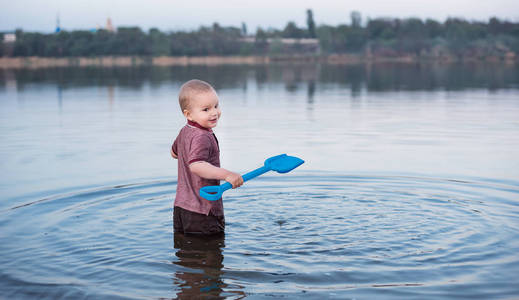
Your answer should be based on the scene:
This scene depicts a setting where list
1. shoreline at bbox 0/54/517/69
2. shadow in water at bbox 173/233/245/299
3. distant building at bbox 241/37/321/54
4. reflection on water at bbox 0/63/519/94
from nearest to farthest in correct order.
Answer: shadow in water at bbox 173/233/245/299 < reflection on water at bbox 0/63/519/94 < shoreline at bbox 0/54/517/69 < distant building at bbox 241/37/321/54

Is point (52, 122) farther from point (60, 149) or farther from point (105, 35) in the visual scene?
point (105, 35)

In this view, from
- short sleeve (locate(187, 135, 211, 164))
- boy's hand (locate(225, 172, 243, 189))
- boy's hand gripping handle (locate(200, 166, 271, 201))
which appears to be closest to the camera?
boy's hand (locate(225, 172, 243, 189))

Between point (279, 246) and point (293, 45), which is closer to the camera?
point (279, 246)

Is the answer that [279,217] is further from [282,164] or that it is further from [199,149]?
[199,149]

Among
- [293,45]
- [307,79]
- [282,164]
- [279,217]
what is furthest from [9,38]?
[282,164]

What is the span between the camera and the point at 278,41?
15200cm

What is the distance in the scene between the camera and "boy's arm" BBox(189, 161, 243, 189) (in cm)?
421

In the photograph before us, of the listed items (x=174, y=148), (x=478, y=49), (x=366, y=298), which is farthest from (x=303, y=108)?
(x=478, y=49)

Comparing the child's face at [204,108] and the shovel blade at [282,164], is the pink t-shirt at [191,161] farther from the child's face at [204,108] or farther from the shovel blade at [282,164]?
the shovel blade at [282,164]

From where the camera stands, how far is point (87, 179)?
7621 millimetres

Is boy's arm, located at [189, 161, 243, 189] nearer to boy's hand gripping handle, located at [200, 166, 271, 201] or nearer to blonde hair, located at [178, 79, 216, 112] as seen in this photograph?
boy's hand gripping handle, located at [200, 166, 271, 201]

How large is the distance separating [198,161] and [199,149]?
0.33ft

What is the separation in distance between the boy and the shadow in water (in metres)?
0.09

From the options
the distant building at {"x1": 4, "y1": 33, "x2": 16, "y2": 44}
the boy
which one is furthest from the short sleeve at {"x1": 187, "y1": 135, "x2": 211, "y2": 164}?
the distant building at {"x1": 4, "y1": 33, "x2": 16, "y2": 44}
